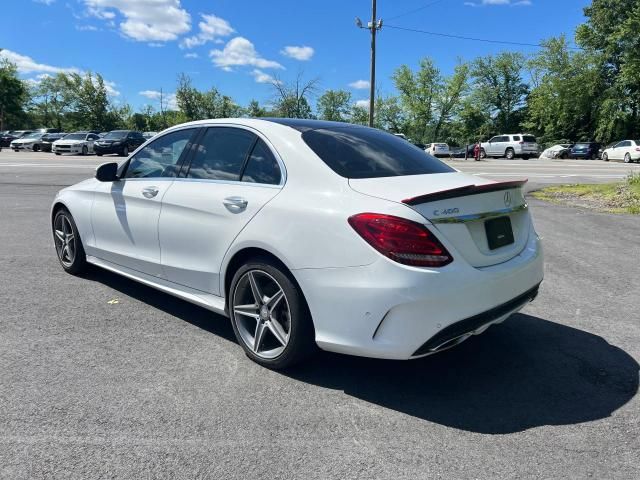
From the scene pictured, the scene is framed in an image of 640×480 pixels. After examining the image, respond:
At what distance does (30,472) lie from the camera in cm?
231

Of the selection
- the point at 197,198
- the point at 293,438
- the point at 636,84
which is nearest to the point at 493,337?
the point at 293,438

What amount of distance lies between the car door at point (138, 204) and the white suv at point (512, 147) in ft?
131

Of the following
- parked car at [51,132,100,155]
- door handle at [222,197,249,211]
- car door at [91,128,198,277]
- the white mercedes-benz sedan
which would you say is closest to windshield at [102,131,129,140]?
parked car at [51,132,100,155]

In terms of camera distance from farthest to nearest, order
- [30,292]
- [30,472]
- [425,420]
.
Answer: [30,292] < [425,420] < [30,472]

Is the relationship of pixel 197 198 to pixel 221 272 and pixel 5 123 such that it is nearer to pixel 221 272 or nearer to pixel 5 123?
pixel 221 272

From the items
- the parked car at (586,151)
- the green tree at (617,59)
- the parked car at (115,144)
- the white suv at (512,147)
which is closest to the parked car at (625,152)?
the parked car at (586,151)

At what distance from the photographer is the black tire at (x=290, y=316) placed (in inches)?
120

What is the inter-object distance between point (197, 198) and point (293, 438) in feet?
6.17

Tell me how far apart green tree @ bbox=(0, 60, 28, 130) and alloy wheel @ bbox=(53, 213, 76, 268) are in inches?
2959

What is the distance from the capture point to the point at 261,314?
10.9 feet

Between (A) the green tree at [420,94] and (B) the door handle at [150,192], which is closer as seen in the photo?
(B) the door handle at [150,192]

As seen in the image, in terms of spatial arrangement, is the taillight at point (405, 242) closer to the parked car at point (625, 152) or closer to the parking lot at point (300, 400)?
the parking lot at point (300, 400)

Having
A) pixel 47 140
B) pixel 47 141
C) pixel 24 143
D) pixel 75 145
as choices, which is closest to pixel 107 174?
pixel 75 145

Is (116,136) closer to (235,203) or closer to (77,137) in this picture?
(77,137)
